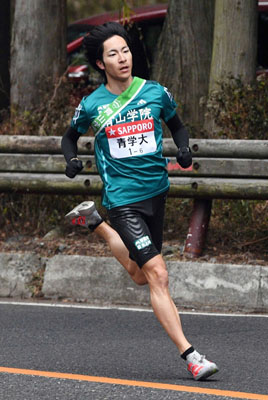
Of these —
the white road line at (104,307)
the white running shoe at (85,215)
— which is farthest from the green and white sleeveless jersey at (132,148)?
the white road line at (104,307)

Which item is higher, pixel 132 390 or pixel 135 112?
pixel 135 112

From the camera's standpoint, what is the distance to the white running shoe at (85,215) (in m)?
6.47

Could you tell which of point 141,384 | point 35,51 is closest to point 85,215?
point 141,384

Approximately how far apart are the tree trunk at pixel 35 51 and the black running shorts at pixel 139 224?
16.6 feet

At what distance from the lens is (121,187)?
5.82m

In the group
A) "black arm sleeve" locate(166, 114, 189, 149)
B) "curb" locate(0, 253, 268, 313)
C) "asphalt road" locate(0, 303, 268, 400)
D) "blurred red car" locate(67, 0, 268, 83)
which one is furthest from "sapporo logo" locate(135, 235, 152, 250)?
"blurred red car" locate(67, 0, 268, 83)

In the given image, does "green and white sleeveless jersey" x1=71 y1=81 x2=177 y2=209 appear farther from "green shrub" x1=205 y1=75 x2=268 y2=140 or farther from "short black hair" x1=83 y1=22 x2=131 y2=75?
"green shrub" x1=205 y1=75 x2=268 y2=140

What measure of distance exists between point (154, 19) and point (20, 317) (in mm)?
7096

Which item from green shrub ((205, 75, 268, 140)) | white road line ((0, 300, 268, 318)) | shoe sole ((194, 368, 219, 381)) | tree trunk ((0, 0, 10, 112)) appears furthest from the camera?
tree trunk ((0, 0, 10, 112))

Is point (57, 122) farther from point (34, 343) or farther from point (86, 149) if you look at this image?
point (34, 343)

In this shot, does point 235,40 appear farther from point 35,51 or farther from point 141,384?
point 141,384

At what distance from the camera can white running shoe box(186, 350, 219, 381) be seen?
214 inches

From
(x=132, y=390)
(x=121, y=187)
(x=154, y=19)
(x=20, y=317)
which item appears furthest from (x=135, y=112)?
(x=154, y=19)

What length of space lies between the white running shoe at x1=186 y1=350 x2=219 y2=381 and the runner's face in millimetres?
1587
